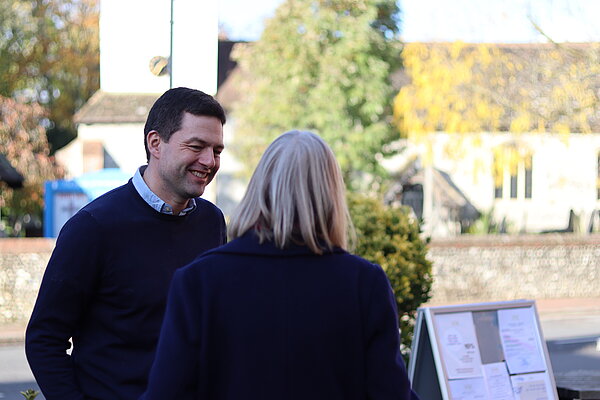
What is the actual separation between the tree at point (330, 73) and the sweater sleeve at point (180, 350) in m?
25.8

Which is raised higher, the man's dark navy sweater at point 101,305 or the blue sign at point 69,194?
the man's dark navy sweater at point 101,305

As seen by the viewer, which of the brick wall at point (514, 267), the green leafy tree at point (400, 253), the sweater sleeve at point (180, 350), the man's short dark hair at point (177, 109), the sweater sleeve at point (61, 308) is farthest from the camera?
the brick wall at point (514, 267)

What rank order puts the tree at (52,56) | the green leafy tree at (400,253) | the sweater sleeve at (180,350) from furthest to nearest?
the tree at (52,56), the green leafy tree at (400,253), the sweater sleeve at (180,350)

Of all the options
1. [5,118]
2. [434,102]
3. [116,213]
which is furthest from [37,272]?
[5,118]

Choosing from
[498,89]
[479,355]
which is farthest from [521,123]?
[479,355]

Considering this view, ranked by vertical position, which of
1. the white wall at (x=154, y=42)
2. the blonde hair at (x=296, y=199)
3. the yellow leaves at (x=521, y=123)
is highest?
the white wall at (x=154, y=42)

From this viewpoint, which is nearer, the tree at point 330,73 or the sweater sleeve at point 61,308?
the sweater sleeve at point 61,308

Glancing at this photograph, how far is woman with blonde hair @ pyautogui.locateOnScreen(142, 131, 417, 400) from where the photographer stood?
248cm

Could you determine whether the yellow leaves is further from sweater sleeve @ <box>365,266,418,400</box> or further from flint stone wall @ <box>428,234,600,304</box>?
sweater sleeve @ <box>365,266,418,400</box>

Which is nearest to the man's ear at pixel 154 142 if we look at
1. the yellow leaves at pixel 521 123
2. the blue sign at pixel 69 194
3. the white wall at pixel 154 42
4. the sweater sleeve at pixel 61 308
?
the sweater sleeve at pixel 61 308

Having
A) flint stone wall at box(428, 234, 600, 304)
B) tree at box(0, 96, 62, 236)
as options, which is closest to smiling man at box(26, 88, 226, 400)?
flint stone wall at box(428, 234, 600, 304)

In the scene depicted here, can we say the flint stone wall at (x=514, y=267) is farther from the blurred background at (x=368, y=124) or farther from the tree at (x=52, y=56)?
the tree at (x=52, y=56)

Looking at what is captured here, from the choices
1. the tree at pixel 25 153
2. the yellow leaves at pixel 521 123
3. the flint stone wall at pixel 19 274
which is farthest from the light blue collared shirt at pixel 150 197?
the tree at pixel 25 153

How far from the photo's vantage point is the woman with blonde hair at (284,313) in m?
2.48
